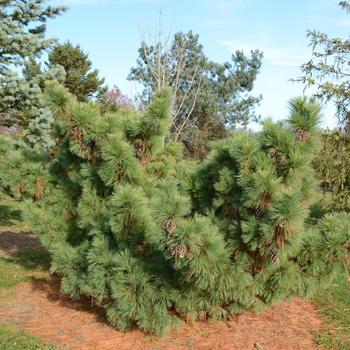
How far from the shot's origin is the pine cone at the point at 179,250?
3070 millimetres

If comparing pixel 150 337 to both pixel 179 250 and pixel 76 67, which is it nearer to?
pixel 179 250

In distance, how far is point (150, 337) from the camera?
156 inches

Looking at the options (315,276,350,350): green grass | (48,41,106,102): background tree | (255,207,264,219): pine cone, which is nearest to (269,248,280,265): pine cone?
(255,207,264,219): pine cone

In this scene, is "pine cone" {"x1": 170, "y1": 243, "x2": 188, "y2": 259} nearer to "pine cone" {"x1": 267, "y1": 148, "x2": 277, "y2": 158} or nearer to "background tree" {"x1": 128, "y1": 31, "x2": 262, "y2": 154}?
"pine cone" {"x1": 267, "y1": 148, "x2": 277, "y2": 158}

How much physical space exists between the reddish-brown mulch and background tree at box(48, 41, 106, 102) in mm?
15987

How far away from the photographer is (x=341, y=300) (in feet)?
16.9

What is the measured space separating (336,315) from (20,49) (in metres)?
6.76

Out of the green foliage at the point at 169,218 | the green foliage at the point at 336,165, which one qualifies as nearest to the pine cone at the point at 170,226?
the green foliage at the point at 169,218

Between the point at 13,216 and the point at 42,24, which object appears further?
the point at 13,216

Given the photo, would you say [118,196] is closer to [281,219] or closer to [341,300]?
[281,219]

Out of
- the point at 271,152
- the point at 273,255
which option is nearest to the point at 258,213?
the point at 273,255

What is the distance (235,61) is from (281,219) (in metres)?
20.0

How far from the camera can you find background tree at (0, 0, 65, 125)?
314 inches

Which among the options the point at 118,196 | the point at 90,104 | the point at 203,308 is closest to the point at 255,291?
the point at 203,308
